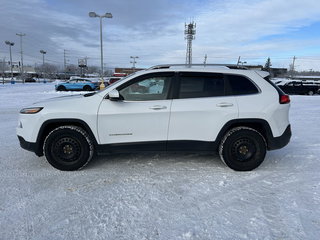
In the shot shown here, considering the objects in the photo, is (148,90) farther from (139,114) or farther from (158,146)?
(158,146)

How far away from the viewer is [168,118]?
13.1 ft

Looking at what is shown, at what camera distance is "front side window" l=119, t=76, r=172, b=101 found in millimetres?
4039

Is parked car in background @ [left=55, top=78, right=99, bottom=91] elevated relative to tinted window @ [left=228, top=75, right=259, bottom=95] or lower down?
lower down

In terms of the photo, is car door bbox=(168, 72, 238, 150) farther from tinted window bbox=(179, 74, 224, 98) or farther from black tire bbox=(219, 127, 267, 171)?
black tire bbox=(219, 127, 267, 171)

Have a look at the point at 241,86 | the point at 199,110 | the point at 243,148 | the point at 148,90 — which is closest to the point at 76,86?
the point at 148,90

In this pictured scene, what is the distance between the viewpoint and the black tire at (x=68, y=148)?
13.1ft

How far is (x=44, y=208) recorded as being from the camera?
3.04m

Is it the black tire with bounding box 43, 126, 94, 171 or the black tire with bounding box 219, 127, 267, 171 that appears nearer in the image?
the black tire with bounding box 43, 126, 94, 171

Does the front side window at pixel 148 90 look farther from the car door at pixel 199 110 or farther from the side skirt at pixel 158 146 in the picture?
the side skirt at pixel 158 146

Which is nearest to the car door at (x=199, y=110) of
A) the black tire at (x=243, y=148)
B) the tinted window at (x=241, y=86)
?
the tinted window at (x=241, y=86)

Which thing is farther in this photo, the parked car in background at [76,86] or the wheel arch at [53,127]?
the parked car in background at [76,86]

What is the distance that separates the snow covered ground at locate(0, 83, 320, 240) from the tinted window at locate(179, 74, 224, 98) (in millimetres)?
1314

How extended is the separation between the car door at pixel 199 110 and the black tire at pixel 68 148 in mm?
1428

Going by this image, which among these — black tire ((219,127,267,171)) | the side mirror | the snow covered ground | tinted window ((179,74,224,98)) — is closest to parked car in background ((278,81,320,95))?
the snow covered ground
